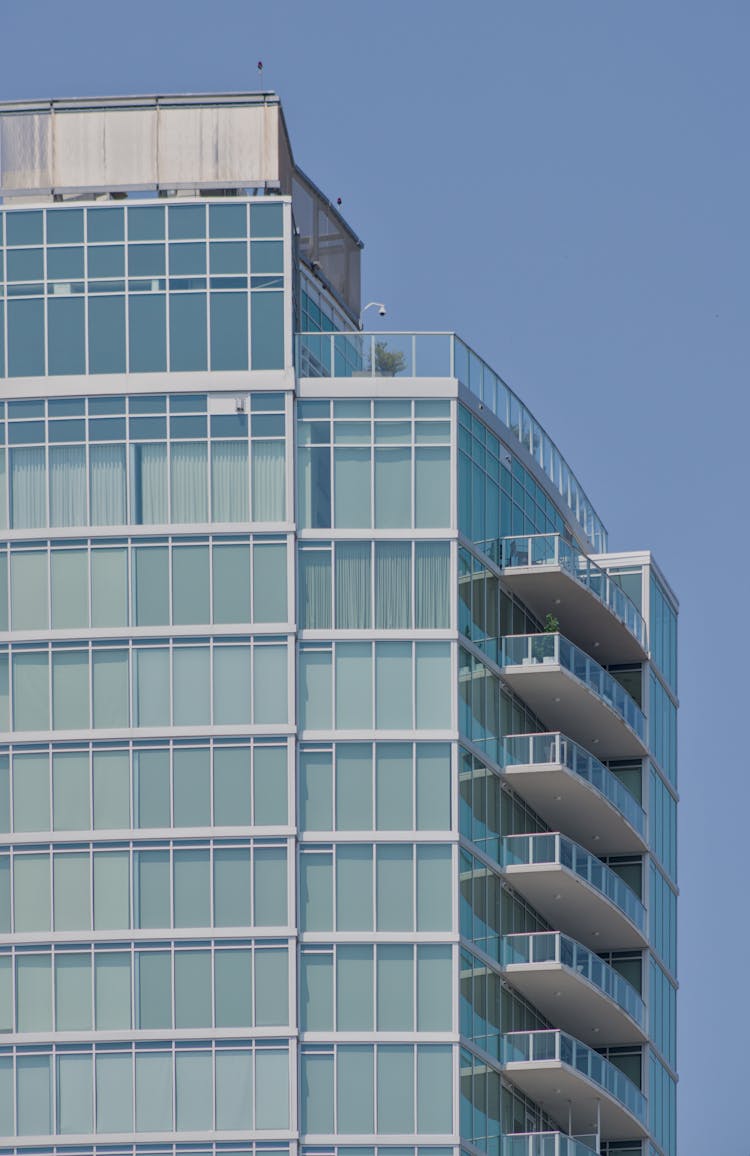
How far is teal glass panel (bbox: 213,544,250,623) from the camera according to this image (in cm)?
9000

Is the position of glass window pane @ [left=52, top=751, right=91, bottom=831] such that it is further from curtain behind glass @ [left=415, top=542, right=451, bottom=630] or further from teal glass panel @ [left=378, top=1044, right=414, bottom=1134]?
teal glass panel @ [left=378, top=1044, right=414, bottom=1134]

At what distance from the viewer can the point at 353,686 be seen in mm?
89938

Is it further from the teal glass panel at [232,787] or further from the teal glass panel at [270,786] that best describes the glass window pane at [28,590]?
the teal glass panel at [270,786]

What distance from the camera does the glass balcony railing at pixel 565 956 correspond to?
91.8m

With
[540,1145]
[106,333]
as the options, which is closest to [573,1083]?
[540,1145]

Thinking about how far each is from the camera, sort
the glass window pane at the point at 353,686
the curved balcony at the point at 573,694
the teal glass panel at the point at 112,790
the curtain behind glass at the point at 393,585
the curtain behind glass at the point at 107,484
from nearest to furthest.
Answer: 1. the teal glass panel at the point at 112,790
2. the glass window pane at the point at 353,686
3. the curtain behind glass at the point at 393,585
4. the curtain behind glass at the point at 107,484
5. the curved balcony at the point at 573,694

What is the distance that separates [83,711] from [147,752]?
203cm

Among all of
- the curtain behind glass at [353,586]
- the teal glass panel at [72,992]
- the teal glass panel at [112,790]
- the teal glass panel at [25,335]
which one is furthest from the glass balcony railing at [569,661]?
the teal glass panel at [25,335]

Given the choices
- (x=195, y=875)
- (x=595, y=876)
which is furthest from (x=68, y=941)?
(x=595, y=876)

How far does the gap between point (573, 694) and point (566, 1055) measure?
10.3m

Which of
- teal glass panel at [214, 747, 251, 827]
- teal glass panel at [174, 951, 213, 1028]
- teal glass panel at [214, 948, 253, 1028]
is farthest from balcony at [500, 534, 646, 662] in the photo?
teal glass panel at [174, 951, 213, 1028]

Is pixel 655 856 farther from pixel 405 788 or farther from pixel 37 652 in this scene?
pixel 37 652

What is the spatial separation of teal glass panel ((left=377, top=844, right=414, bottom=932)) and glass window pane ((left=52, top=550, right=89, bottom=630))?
1018 centimetres

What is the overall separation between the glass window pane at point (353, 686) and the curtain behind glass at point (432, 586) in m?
1.77
